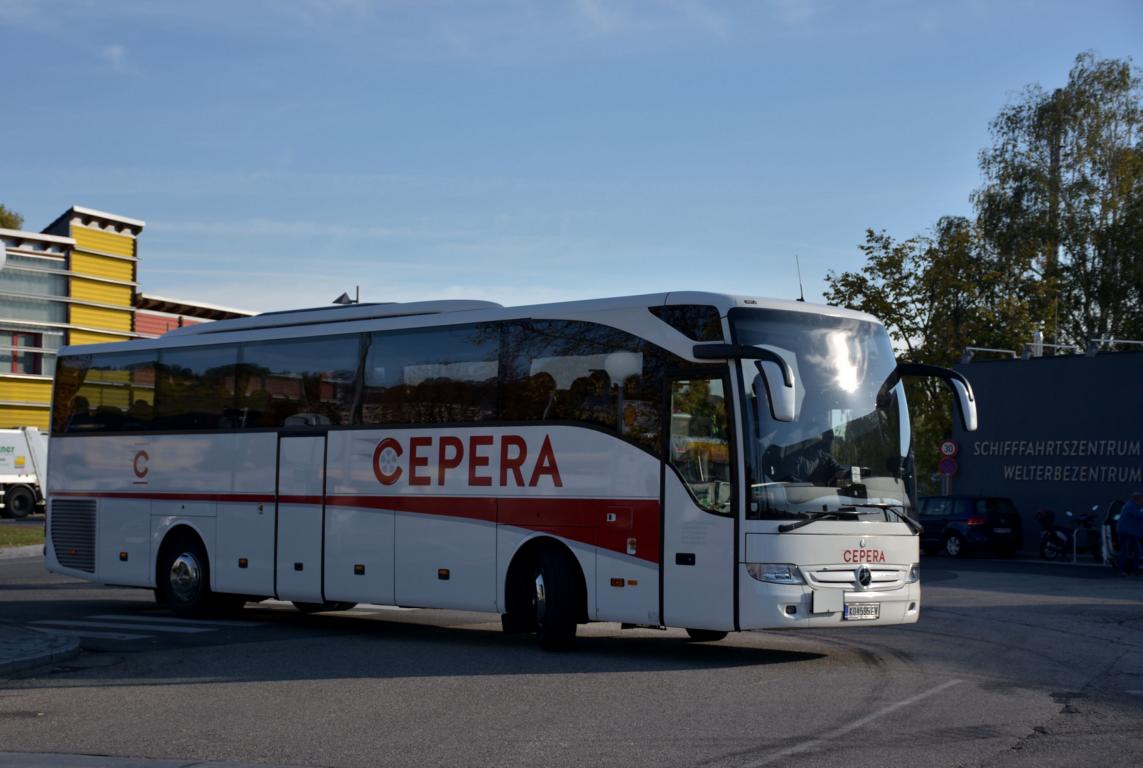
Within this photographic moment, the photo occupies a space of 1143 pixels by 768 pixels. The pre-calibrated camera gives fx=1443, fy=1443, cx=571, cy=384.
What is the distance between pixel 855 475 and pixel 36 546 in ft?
78.9

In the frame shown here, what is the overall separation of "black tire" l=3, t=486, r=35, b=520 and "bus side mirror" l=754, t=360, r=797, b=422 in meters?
41.0

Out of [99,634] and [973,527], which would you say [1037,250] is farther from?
[99,634]

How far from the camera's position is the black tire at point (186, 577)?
1786 centimetres

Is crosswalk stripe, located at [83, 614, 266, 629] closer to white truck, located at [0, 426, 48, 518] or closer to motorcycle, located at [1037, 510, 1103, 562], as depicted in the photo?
motorcycle, located at [1037, 510, 1103, 562]

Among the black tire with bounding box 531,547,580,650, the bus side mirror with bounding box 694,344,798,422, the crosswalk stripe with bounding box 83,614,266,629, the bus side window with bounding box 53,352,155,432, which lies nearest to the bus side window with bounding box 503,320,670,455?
the bus side mirror with bounding box 694,344,798,422

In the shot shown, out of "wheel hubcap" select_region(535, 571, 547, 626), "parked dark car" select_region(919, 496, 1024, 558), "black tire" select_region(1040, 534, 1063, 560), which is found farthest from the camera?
"parked dark car" select_region(919, 496, 1024, 558)

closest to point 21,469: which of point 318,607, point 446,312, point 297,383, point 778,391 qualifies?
point 318,607

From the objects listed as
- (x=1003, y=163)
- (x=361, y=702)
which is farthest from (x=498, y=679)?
(x=1003, y=163)

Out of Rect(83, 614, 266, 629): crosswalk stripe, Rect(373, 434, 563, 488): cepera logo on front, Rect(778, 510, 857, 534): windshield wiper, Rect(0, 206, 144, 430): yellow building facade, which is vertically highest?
Rect(0, 206, 144, 430): yellow building facade

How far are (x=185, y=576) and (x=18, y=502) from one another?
109 ft

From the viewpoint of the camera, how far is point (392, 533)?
15609 millimetres

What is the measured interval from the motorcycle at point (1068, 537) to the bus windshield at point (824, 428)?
78.7 ft

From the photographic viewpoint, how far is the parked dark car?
123 ft

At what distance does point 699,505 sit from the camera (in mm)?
12977
